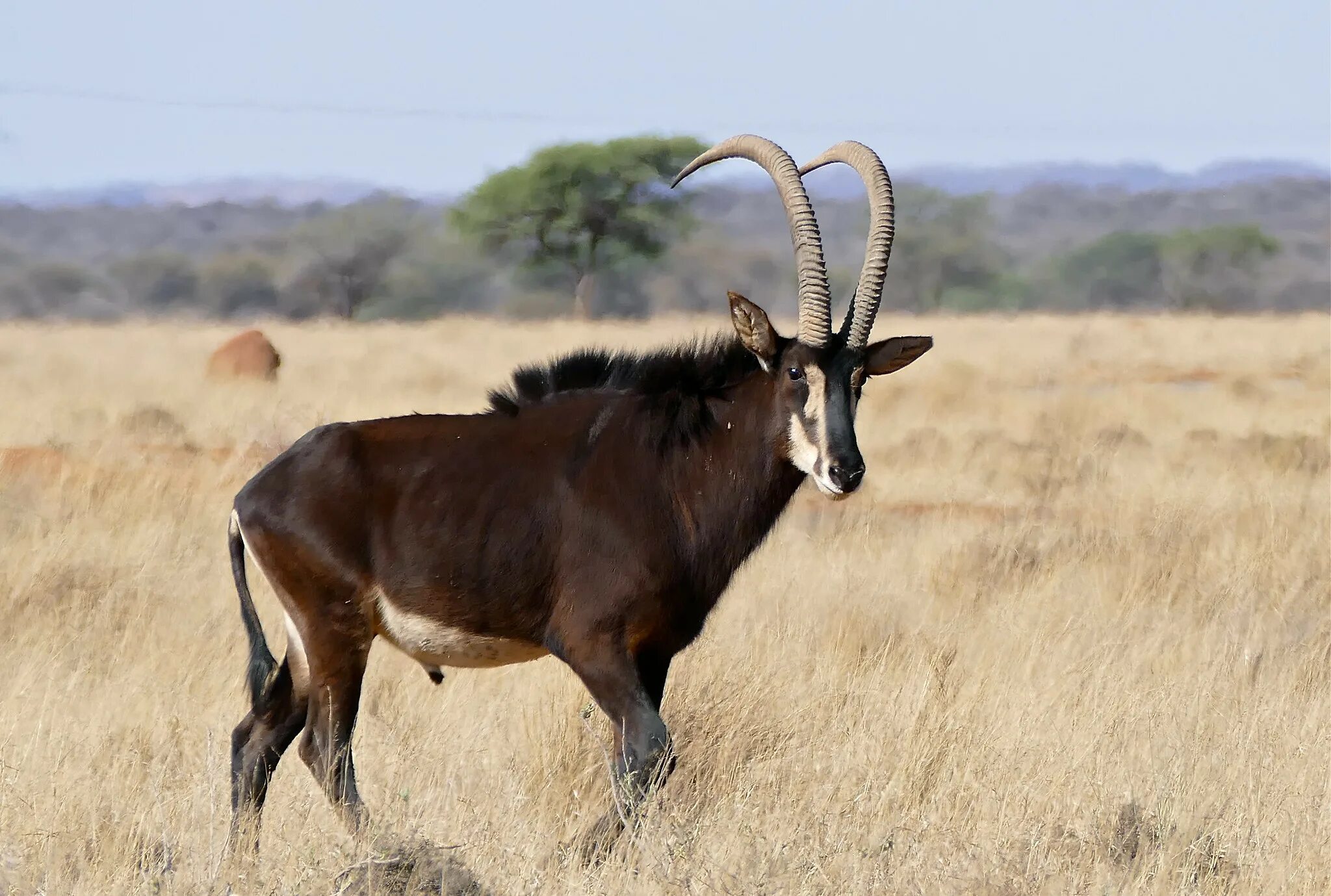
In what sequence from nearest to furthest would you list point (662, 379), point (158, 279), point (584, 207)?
1. point (662, 379)
2. point (584, 207)
3. point (158, 279)

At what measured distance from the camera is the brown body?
23.3 meters

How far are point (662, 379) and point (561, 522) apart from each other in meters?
0.72

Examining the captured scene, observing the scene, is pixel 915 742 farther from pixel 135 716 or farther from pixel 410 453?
pixel 135 716

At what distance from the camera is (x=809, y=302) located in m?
6.00

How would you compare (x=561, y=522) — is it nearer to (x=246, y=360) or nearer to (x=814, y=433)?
(x=814, y=433)

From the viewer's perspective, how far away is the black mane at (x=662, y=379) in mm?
6238

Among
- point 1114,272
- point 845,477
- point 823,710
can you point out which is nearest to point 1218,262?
point 1114,272

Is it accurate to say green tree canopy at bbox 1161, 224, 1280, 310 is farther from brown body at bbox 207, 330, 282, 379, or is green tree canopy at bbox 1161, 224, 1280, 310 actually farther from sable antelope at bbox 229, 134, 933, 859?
sable antelope at bbox 229, 134, 933, 859

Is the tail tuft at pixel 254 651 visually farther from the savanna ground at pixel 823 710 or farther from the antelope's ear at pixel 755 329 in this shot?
the antelope's ear at pixel 755 329

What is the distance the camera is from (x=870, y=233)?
21.0 ft

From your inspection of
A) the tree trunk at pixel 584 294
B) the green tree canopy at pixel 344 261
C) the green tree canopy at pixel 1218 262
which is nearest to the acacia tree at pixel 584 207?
the tree trunk at pixel 584 294

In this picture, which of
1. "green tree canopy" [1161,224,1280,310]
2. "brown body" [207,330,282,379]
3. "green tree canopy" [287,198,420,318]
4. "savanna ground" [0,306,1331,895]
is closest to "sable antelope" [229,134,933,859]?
"savanna ground" [0,306,1331,895]

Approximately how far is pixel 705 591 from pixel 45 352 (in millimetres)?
26267

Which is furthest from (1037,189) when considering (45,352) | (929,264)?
(45,352)
